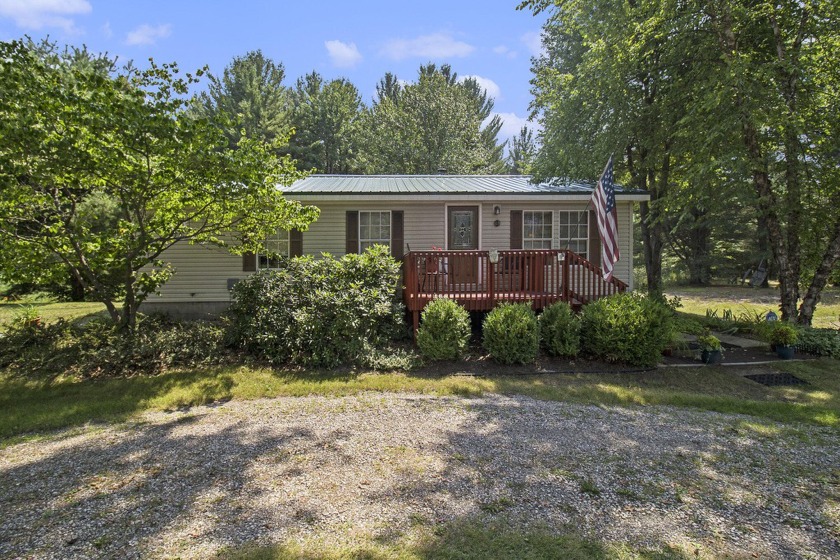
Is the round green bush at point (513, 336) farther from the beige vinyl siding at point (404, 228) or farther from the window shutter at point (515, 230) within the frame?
the beige vinyl siding at point (404, 228)

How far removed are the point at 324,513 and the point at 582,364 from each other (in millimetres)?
5161

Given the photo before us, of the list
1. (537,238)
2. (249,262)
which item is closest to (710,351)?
(537,238)

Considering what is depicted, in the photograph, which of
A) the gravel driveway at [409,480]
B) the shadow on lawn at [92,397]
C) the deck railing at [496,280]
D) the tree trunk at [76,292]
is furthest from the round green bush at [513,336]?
the tree trunk at [76,292]

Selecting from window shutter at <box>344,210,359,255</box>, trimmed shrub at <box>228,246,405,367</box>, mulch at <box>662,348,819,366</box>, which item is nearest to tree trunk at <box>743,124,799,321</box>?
mulch at <box>662,348,819,366</box>

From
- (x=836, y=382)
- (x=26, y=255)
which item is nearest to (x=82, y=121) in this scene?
(x=26, y=255)

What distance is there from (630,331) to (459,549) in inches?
206

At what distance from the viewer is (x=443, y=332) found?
6766 millimetres

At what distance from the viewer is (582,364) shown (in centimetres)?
682

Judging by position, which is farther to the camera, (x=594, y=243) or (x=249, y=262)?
(x=594, y=243)

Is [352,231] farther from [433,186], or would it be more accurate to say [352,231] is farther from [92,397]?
[92,397]

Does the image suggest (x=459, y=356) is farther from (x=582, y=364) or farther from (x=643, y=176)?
(x=643, y=176)

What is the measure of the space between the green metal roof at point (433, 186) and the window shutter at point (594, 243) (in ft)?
2.23

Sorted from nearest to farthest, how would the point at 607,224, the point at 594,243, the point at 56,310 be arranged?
the point at 607,224
the point at 594,243
the point at 56,310

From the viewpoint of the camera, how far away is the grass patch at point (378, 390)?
16.4 ft
